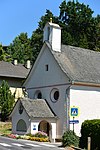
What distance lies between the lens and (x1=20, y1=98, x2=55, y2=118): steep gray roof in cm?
3334

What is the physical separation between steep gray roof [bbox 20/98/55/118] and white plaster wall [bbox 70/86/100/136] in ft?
9.38

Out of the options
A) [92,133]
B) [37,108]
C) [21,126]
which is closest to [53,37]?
[37,108]

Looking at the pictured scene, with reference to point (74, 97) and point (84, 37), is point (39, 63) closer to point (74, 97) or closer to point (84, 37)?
point (74, 97)

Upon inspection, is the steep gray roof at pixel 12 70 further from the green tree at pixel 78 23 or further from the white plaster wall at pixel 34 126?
the white plaster wall at pixel 34 126

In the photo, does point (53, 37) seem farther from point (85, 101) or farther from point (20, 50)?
point (20, 50)

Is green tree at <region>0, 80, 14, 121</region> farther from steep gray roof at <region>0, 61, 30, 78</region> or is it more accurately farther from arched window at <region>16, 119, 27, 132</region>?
arched window at <region>16, 119, 27, 132</region>

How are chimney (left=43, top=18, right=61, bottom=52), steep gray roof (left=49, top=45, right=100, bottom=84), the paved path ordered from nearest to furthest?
1. the paved path
2. steep gray roof (left=49, top=45, right=100, bottom=84)
3. chimney (left=43, top=18, right=61, bottom=52)

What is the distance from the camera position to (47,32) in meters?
37.5

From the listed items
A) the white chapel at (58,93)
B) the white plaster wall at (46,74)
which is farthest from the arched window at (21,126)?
the white plaster wall at (46,74)

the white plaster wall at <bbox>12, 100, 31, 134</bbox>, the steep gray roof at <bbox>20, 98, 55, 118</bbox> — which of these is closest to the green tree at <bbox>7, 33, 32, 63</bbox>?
the white plaster wall at <bbox>12, 100, 31, 134</bbox>

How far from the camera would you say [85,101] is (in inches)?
1337

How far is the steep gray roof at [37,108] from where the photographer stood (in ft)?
109

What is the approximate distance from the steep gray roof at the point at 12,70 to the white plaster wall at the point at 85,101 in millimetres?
20792

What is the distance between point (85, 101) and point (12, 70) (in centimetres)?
2384
